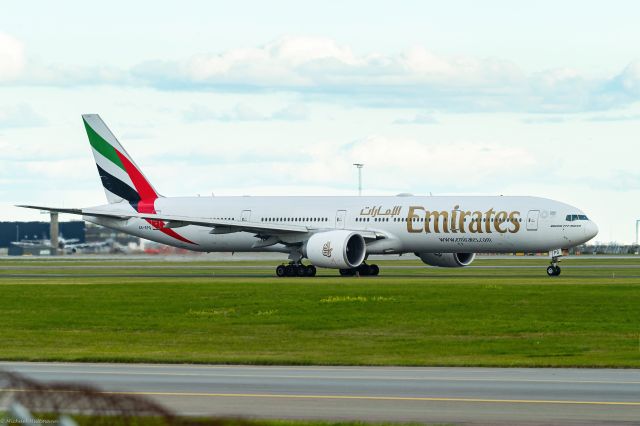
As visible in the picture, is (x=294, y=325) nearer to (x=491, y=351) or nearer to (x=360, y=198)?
(x=491, y=351)

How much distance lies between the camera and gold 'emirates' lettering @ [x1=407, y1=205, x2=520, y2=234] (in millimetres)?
65438

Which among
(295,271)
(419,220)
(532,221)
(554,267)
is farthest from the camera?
(295,271)

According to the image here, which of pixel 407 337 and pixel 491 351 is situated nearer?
pixel 491 351

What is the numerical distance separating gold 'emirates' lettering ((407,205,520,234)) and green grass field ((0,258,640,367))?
10.9 metres

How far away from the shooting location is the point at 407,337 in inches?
1347

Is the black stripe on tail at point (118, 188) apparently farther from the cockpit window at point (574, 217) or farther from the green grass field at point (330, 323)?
the cockpit window at point (574, 217)

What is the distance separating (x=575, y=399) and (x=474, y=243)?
154 ft

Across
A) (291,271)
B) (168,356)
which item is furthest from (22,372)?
(291,271)

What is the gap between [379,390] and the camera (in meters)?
21.2

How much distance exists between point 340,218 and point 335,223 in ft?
1.30

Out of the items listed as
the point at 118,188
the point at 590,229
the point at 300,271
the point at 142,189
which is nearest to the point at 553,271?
the point at 590,229

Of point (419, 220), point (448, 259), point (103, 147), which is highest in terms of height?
point (103, 147)

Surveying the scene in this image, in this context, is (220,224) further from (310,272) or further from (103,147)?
(103,147)

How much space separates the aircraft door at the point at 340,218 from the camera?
231 ft
